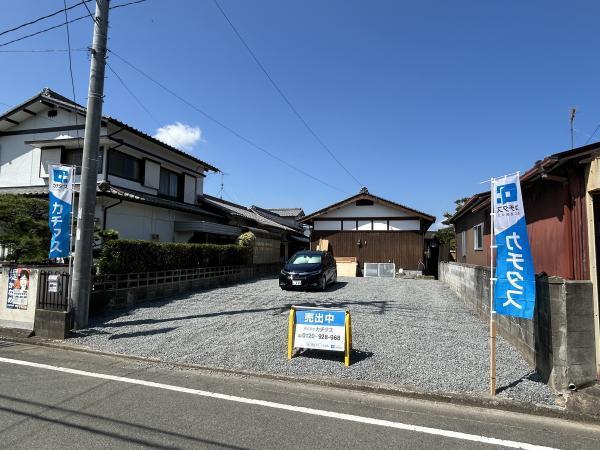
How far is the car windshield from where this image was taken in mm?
14290

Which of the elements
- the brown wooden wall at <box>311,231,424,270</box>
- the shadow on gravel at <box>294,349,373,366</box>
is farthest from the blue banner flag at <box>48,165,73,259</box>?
the brown wooden wall at <box>311,231,424,270</box>

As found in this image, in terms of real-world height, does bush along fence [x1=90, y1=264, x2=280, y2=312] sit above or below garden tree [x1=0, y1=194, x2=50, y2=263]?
below

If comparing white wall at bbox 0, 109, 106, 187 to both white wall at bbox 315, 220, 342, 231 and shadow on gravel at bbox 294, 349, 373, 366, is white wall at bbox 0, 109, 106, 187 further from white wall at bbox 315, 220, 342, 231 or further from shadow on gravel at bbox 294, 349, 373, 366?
shadow on gravel at bbox 294, 349, 373, 366

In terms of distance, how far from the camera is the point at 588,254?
4.72 m

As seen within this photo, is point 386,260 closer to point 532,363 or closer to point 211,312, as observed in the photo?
point 211,312

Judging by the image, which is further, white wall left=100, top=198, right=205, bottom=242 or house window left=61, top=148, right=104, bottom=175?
house window left=61, top=148, right=104, bottom=175

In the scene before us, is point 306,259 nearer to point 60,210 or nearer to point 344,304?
point 344,304

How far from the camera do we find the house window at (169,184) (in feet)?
60.1

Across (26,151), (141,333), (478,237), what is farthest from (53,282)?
(478,237)

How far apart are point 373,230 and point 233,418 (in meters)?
19.3

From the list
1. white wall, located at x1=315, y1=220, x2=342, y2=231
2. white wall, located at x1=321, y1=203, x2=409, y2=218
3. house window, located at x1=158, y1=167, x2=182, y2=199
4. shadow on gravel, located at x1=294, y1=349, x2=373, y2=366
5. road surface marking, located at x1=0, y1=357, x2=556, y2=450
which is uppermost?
house window, located at x1=158, y1=167, x2=182, y2=199

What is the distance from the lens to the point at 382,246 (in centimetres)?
2217

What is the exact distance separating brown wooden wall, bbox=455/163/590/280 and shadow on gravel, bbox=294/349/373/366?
309cm

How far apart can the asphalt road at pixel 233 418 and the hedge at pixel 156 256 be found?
483 centimetres
